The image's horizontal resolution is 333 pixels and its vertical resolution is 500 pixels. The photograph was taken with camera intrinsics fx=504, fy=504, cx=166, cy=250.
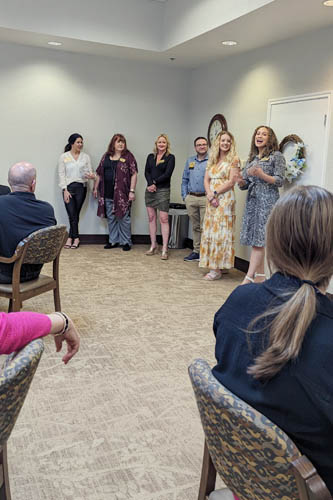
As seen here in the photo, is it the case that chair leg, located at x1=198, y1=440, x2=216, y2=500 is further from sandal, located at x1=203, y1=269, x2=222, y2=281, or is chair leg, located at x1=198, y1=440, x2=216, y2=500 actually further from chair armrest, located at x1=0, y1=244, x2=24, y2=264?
sandal, located at x1=203, y1=269, x2=222, y2=281

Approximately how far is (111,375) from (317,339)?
219 centimetres

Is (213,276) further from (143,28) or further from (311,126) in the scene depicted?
(143,28)

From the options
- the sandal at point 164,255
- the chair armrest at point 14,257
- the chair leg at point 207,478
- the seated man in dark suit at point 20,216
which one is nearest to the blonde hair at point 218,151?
the sandal at point 164,255

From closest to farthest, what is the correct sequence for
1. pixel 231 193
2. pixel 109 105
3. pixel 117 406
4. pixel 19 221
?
pixel 117 406 → pixel 19 221 → pixel 231 193 → pixel 109 105

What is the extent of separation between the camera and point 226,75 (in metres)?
6.51

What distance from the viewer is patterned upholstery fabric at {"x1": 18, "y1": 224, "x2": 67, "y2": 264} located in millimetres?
3133

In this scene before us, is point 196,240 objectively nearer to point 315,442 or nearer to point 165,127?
point 165,127

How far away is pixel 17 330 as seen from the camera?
129 cm

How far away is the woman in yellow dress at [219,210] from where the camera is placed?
5.43 metres

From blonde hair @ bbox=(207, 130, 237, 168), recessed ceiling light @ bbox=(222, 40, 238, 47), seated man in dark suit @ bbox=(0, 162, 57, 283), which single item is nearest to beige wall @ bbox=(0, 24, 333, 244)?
recessed ceiling light @ bbox=(222, 40, 238, 47)

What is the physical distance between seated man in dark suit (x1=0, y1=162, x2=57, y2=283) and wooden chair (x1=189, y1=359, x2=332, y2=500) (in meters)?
2.28

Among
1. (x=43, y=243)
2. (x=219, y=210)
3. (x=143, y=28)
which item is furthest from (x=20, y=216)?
(x=143, y=28)

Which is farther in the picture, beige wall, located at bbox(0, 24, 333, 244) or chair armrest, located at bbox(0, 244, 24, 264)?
beige wall, located at bbox(0, 24, 333, 244)

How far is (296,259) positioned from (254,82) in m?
5.19
